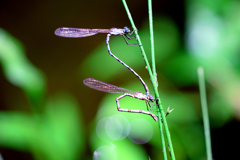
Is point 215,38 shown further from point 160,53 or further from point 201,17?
point 160,53

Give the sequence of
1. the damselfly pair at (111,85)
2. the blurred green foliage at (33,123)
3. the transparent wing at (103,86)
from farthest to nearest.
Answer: the blurred green foliage at (33,123), the transparent wing at (103,86), the damselfly pair at (111,85)

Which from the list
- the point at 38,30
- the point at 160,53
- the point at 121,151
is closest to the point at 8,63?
the point at 121,151

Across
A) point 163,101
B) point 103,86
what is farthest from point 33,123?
point 163,101

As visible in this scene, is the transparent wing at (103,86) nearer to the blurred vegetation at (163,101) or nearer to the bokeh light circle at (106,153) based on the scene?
the blurred vegetation at (163,101)

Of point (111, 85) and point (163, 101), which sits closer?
point (111, 85)

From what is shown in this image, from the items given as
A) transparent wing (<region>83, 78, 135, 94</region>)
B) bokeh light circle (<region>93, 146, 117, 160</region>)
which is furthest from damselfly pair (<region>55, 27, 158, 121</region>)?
bokeh light circle (<region>93, 146, 117, 160</region>)

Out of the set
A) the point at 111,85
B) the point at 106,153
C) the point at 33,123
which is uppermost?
the point at 111,85

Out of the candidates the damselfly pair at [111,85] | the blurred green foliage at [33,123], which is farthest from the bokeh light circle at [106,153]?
the damselfly pair at [111,85]

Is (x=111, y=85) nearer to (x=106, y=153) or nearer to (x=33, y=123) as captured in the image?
(x=106, y=153)
